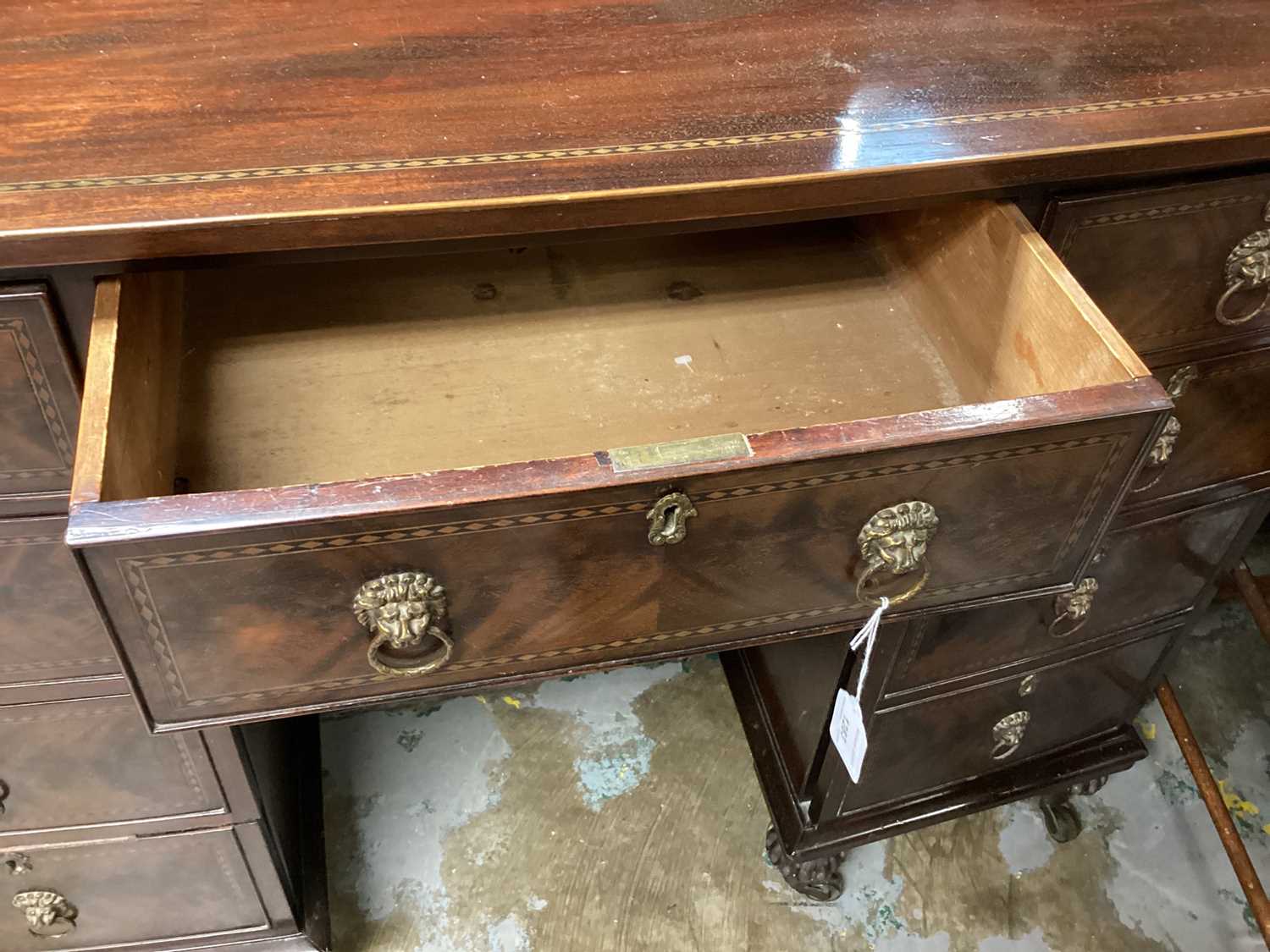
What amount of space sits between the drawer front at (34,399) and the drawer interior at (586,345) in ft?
0.14

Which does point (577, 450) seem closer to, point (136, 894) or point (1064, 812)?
point (136, 894)

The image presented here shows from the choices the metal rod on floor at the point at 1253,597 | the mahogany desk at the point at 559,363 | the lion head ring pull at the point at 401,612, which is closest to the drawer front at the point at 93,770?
the mahogany desk at the point at 559,363

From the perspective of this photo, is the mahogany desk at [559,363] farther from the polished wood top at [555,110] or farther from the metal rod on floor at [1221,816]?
the metal rod on floor at [1221,816]

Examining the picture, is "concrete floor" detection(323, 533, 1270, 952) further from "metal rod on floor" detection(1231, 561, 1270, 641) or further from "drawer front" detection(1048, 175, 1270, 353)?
"drawer front" detection(1048, 175, 1270, 353)

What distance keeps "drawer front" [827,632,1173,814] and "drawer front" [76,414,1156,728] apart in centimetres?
39

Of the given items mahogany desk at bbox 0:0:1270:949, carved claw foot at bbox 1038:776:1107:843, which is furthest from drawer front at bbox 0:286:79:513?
carved claw foot at bbox 1038:776:1107:843

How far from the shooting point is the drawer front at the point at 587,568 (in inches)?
20.8

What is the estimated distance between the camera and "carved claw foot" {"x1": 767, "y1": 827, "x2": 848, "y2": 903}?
→ 117 centimetres

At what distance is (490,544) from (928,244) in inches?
19.1

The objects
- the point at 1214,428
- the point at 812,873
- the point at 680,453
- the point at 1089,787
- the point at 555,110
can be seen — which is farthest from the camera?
the point at 1089,787

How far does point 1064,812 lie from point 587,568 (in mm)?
967

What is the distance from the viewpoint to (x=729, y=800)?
4.22ft

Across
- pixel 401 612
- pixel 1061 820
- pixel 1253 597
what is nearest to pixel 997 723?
pixel 1061 820

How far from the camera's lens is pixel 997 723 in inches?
43.4
